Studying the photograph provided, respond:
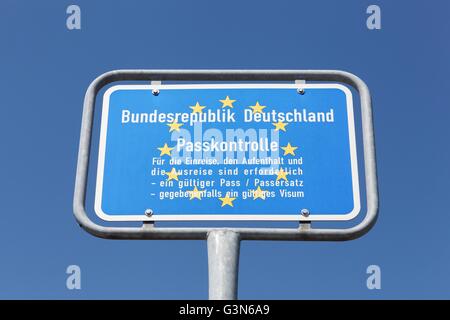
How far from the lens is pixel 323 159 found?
2.43 m

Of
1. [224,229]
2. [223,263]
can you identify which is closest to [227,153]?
[224,229]

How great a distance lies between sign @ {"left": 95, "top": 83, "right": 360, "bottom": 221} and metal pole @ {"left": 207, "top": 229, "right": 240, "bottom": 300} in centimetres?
12

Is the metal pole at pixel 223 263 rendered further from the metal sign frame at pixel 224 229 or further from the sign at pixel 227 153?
the sign at pixel 227 153

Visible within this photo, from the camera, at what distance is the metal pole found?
2.07 meters

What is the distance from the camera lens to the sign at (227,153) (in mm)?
2342

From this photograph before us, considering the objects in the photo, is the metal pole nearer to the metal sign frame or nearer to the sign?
the metal sign frame

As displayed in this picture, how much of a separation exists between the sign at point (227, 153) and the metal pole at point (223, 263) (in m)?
0.12

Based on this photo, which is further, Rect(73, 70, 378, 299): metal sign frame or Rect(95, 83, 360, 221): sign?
Rect(95, 83, 360, 221): sign

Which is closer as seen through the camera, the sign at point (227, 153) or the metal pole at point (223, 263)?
the metal pole at point (223, 263)

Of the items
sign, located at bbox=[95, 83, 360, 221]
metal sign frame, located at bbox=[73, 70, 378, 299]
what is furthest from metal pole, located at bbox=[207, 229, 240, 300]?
sign, located at bbox=[95, 83, 360, 221]

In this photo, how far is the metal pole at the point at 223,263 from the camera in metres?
2.07

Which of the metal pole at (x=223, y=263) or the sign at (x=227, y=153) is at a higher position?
the sign at (x=227, y=153)

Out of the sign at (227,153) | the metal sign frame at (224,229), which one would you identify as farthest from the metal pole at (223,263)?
the sign at (227,153)

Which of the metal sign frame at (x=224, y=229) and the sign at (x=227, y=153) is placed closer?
the metal sign frame at (x=224, y=229)
